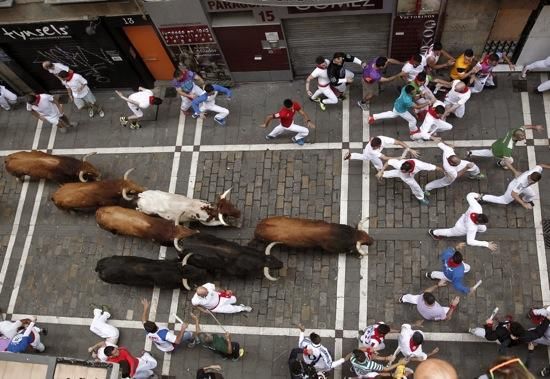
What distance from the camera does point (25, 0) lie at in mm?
13172

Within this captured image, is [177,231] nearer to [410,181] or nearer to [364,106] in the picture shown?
[410,181]

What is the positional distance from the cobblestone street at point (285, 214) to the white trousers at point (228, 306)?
0.44 m

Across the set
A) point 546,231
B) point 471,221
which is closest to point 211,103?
point 471,221

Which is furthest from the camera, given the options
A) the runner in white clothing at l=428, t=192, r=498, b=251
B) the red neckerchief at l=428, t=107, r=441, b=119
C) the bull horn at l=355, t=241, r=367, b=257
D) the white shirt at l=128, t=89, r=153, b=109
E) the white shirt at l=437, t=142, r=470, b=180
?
the white shirt at l=128, t=89, r=153, b=109

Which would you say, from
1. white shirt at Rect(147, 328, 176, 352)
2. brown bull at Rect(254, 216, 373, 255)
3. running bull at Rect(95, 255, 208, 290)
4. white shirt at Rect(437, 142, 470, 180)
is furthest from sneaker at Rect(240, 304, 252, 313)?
white shirt at Rect(437, 142, 470, 180)

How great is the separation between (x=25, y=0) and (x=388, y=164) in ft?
34.5

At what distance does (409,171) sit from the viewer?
11625mm

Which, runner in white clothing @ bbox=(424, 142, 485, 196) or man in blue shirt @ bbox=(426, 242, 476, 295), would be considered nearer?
man in blue shirt @ bbox=(426, 242, 476, 295)

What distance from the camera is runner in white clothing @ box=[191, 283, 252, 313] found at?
36.8 feet

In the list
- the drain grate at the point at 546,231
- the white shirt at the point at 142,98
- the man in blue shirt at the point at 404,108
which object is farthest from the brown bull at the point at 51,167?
Result: the drain grate at the point at 546,231

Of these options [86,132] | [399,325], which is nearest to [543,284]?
[399,325]

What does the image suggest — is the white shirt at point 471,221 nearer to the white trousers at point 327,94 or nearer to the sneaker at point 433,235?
the sneaker at point 433,235

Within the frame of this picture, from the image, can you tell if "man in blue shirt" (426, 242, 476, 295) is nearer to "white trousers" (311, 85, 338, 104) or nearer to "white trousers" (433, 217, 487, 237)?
"white trousers" (433, 217, 487, 237)

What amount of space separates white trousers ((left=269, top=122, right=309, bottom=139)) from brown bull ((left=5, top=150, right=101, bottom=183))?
5291 mm
